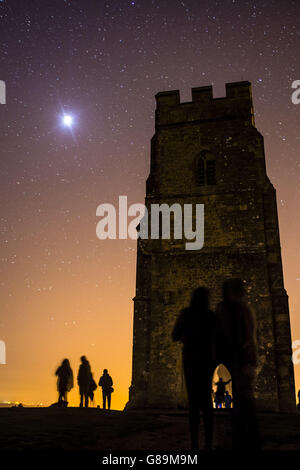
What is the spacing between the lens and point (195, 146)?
19406 mm

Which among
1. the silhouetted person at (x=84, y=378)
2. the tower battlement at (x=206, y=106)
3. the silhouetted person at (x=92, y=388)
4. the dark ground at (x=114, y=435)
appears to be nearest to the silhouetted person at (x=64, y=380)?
the silhouetted person at (x=84, y=378)

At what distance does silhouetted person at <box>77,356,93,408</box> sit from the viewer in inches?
601

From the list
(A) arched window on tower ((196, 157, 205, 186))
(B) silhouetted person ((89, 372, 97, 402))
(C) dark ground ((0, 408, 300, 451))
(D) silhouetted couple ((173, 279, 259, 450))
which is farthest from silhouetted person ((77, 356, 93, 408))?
(D) silhouetted couple ((173, 279, 259, 450))

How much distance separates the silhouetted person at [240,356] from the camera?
4.61 metres

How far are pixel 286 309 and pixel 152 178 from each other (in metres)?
8.06

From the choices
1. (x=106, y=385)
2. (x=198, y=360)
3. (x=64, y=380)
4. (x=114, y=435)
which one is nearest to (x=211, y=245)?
(x=106, y=385)

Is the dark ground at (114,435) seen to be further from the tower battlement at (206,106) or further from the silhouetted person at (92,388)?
the tower battlement at (206,106)

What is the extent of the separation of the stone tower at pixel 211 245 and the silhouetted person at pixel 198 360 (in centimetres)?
1136

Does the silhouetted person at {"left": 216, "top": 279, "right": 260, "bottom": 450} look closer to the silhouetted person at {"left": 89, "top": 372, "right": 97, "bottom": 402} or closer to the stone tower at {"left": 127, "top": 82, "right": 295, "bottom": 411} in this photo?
the stone tower at {"left": 127, "top": 82, "right": 295, "bottom": 411}

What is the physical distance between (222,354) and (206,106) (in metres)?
16.8

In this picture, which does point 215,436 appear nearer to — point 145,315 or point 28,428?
point 28,428

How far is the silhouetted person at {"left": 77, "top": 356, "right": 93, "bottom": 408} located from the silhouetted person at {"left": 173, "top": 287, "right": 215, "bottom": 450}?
1122 cm

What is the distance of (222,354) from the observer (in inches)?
195
